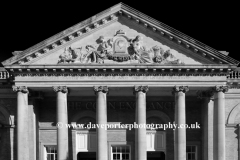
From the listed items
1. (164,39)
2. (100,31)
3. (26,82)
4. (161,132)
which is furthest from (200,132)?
(26,82)

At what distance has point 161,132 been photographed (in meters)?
43.4

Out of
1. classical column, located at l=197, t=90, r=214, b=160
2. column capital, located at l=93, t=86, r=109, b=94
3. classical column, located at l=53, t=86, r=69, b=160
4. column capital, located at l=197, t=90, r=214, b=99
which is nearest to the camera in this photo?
classical column, located at l=53, t=86, r=69, b=160

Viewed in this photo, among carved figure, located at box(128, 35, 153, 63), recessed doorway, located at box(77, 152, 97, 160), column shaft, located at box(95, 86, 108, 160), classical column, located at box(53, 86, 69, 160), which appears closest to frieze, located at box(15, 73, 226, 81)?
classical column, located at box(53, 86, 69, 160)

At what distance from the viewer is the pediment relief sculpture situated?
38.6m

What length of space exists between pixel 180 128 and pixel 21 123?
12.2 meters

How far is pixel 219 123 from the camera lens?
38.6m

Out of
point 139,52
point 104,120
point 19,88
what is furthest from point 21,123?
point 139,52

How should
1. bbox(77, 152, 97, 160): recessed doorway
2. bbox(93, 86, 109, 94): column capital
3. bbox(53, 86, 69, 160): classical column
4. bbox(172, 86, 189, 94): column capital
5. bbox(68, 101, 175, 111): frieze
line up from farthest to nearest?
1. bbox(77, 152, 97, 160): recessed doorway
2. bbox(68, 101, 175, 111): frieze
3. bbox(172, 86, 189, 94): column capital
4. bbox(93, 86, 109, 94): column capital
5. bbox(53, 86, 69, 160): classical column

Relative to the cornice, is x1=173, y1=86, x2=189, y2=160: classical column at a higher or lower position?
lower

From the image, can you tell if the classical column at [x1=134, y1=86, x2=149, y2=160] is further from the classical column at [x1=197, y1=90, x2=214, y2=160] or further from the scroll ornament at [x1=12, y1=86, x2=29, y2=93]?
the scroll ornament at [x1=12, y1=86, x2=29, y2=93]

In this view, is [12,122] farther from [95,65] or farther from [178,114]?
[178,114]

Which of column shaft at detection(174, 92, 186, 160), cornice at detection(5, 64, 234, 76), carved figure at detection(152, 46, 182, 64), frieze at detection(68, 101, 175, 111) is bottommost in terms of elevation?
column shaft at detection(174, 92, 186, 160)

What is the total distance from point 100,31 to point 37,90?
7019mm

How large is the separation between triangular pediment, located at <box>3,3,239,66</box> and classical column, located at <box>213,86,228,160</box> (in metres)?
2.33
